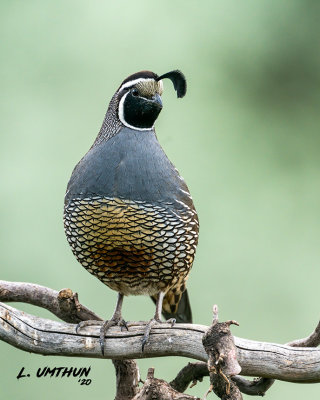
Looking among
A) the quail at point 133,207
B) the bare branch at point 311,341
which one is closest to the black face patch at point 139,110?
the quail at point 133,207

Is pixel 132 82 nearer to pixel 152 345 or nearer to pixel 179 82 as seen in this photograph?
pixel 179 82

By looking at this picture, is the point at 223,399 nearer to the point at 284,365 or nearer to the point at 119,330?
the point at 284,365

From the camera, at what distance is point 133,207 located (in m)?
3.42

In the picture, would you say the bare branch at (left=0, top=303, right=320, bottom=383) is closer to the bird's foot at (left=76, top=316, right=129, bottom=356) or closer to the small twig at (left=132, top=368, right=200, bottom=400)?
the bird's foot at (left=76, top=316, right=129, bottom=356)

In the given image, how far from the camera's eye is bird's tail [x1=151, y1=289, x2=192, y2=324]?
3.94 metres

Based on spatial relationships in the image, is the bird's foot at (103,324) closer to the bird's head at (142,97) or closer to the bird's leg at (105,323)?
the bird's leg at (105,323)

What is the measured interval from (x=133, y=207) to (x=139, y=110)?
0.49 meters

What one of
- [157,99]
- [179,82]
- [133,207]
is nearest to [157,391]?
[133,207]

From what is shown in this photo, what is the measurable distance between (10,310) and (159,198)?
798 mm

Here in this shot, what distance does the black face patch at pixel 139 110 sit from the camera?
3611mm

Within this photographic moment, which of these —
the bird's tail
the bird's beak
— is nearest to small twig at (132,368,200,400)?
the bird's tail

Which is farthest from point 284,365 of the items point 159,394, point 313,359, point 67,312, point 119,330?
point 67,312

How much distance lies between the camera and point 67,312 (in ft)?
11.1

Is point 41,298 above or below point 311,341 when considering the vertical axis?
below
